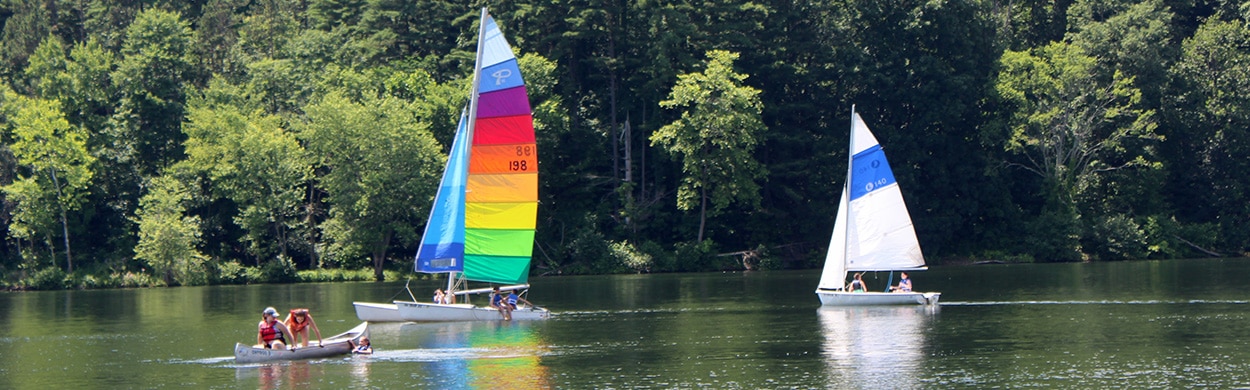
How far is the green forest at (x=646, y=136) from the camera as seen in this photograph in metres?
88.4

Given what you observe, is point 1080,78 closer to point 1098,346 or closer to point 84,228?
point 1098,346

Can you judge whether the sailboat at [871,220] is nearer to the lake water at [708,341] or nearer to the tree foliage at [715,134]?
the lake water at [708,341]

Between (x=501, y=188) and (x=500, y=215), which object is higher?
(x=501, y=188)

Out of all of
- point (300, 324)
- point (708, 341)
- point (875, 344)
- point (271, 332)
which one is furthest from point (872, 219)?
point (271, 332)

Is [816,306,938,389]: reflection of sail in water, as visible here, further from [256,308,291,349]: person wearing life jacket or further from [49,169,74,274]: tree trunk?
[49,169,74,274]: tree trunk

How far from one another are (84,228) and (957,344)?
206 ft

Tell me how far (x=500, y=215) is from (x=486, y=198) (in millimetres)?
807

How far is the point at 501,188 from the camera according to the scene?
178 ft

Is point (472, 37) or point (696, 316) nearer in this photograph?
point (696, 316)

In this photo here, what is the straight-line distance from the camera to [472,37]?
93750 millimetres

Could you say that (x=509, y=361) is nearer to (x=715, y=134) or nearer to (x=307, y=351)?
(x=307, y=351)

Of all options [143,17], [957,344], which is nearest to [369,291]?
[143,17]

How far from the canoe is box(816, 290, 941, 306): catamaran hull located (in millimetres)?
21000

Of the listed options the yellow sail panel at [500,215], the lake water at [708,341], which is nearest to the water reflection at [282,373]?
the lake water at [708,341]
